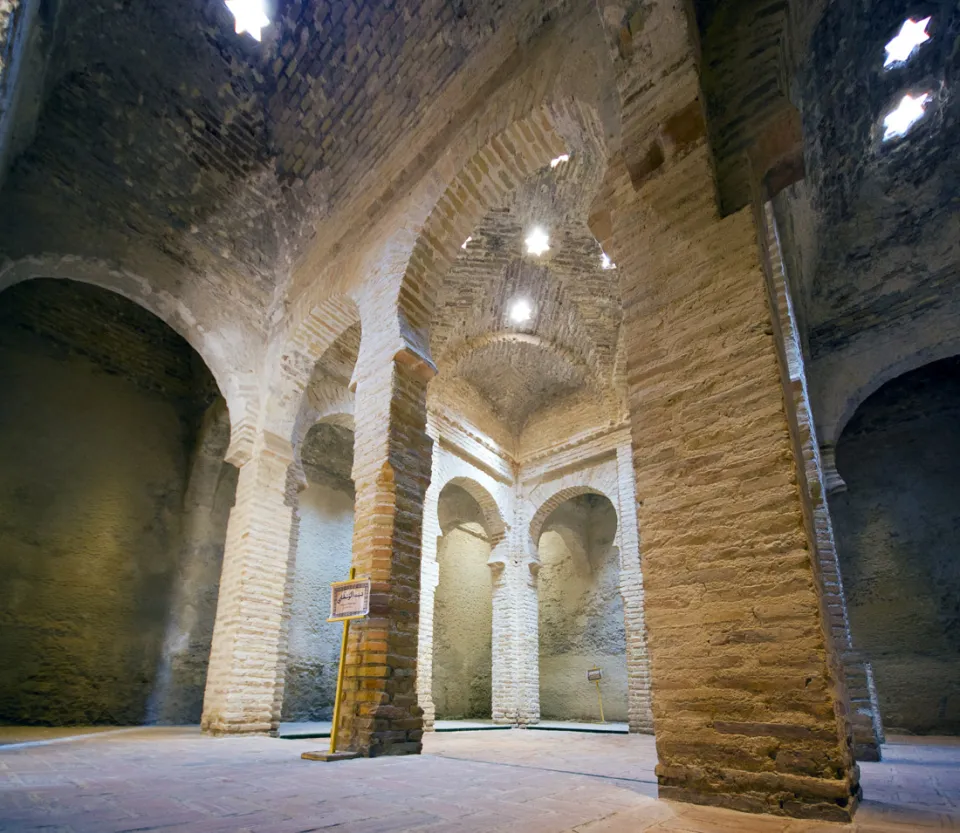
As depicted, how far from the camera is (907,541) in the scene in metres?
9.84

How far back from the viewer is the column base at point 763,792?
7.44ft

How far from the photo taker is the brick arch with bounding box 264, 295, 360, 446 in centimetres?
794

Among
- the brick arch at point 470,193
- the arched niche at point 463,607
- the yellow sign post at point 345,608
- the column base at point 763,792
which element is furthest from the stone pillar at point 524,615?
the column base at point 763,792

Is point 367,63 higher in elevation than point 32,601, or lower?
higher

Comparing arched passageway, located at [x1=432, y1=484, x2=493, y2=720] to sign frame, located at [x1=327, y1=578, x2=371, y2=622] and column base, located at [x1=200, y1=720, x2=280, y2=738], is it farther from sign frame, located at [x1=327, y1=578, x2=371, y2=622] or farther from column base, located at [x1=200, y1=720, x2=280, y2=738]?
sign frame, located at [x1=327, y1=578, x2=371, y2=622]

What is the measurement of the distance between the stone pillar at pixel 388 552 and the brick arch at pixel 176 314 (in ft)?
9.18

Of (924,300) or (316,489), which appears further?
(316,489)

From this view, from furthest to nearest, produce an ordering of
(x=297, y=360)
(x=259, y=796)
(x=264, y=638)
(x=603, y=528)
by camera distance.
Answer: (x=603, y=528) < (x=297, y=360) < (x=264, y=638) < (x=259, y=796)

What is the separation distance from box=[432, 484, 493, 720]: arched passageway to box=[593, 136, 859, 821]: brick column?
9403 mm

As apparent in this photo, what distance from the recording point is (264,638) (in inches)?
281

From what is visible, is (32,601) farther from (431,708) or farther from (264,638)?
(431,708)

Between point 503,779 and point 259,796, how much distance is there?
4.58ft

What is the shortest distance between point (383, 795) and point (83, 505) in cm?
865

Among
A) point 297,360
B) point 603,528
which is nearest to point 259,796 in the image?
point 297,360
